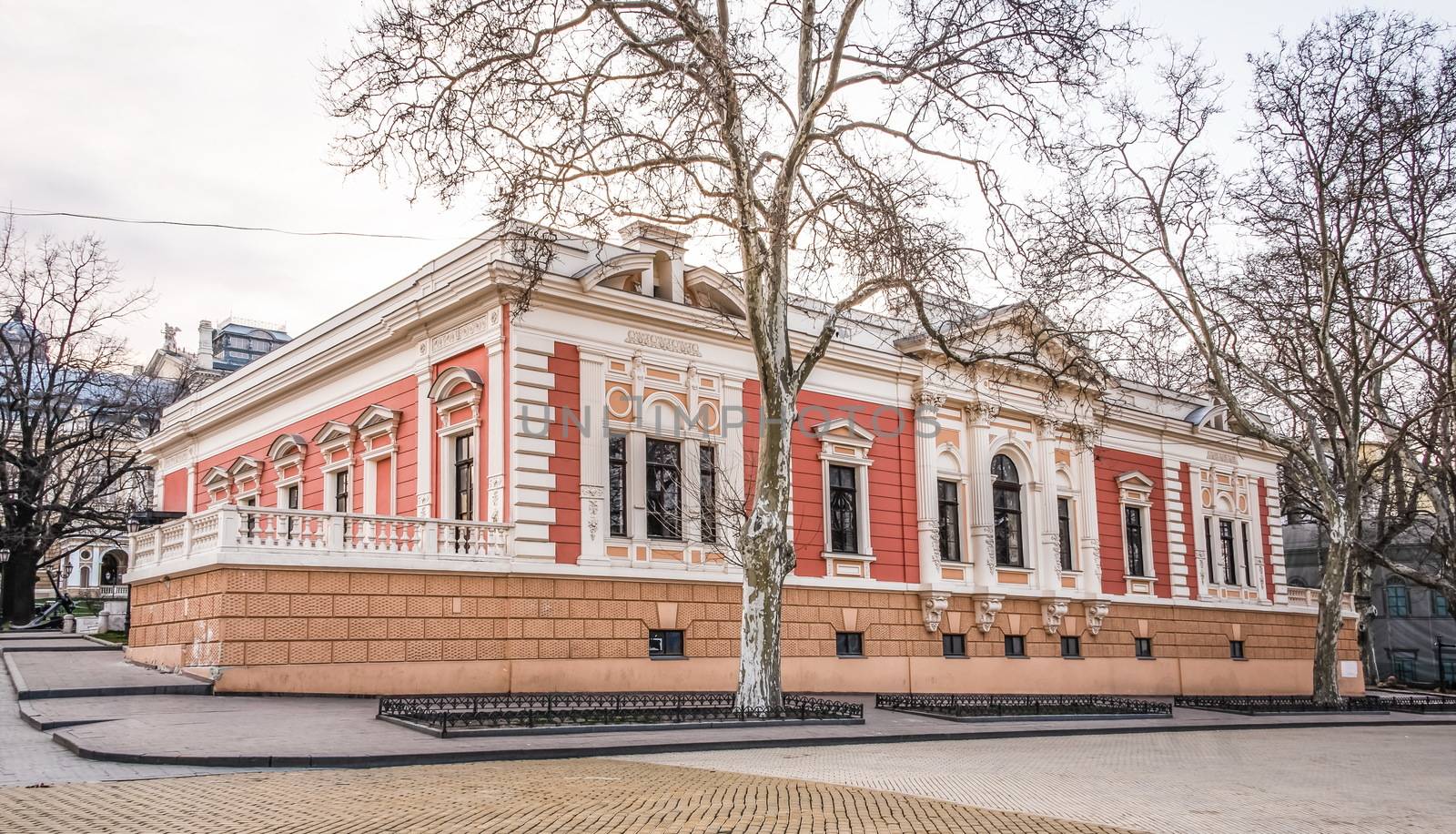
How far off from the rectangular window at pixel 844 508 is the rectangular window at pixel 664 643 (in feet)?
15.6

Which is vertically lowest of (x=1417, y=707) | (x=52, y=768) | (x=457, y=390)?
(x=1417, y=707)

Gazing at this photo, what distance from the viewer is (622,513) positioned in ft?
77.8

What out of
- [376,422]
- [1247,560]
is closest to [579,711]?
[376,422]

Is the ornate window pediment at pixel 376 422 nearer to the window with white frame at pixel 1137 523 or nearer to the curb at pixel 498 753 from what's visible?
the curb at pixel 498 753

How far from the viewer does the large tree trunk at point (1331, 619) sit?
27.3 m

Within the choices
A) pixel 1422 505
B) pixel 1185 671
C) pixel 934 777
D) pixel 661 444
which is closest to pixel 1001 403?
pixel 661 444

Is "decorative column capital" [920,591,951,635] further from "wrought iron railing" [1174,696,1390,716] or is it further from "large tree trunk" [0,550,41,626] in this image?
"large tree trunk" [0,550,41,626]

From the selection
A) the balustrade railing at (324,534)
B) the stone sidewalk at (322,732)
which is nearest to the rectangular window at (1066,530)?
the stone sidewalk at (322,732)

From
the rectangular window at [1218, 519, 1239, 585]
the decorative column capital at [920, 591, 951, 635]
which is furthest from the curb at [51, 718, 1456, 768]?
the rectangular window at [1218, 519, 1239, 585]

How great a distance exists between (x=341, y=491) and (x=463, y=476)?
5449 mm

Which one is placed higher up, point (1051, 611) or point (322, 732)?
point (1051, 611)

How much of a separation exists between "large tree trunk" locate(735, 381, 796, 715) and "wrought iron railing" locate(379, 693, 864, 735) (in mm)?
388

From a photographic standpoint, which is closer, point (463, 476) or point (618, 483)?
point (618, 483)

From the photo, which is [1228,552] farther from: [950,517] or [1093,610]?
[950,517]
